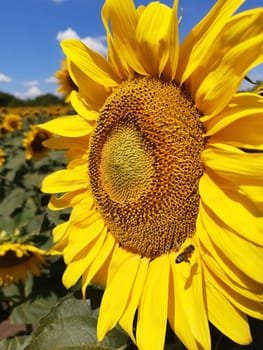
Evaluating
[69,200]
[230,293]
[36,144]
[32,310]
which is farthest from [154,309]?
[36,144]

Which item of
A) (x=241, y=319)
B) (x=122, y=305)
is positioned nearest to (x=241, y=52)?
(x=241, y=319)

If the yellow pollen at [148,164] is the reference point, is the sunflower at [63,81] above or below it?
above

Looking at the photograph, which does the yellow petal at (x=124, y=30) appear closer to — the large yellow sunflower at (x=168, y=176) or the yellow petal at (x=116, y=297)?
the large yellow sunflower at (x=168, y=176)

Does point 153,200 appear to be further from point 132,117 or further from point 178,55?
point 178,55

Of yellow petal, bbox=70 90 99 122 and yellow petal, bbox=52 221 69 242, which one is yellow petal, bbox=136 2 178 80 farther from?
yellow petal, bbox=52 221 69 242

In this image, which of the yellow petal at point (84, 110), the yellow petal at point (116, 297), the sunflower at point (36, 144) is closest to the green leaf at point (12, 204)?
the sunflower at point (36, 144)

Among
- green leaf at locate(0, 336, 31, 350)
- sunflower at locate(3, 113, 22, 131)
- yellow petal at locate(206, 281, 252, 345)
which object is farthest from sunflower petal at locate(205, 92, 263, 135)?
sunflower at locate(3, 113, 22, 131)
